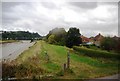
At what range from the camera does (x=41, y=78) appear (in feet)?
48.3

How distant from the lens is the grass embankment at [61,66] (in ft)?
53.2

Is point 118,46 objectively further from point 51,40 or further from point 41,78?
point 41,78

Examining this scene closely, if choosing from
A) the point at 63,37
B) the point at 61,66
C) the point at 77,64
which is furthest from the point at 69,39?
the point at 61,66

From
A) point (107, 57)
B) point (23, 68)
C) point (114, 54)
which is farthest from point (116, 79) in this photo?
point (107, 57)

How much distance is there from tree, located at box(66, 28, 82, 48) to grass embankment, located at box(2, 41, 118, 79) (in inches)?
29.1

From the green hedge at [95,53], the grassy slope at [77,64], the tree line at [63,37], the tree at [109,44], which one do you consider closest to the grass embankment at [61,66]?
the grassy slope at [77,64]

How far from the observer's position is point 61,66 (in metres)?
21.5

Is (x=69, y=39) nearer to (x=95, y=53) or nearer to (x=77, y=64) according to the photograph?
(x=77, y=64)

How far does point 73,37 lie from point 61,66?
3263mm

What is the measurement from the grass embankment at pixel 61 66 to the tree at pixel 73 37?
2.43 feet

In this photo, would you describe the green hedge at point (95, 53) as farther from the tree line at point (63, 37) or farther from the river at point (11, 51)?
the river at point (11, 51)

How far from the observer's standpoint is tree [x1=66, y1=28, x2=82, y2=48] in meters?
23.3

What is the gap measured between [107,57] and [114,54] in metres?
1.79

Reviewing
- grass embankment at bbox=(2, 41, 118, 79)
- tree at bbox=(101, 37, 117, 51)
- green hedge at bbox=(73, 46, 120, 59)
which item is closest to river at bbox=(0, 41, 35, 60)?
grass embankment at bbox=(2, 41, 118, 79)
